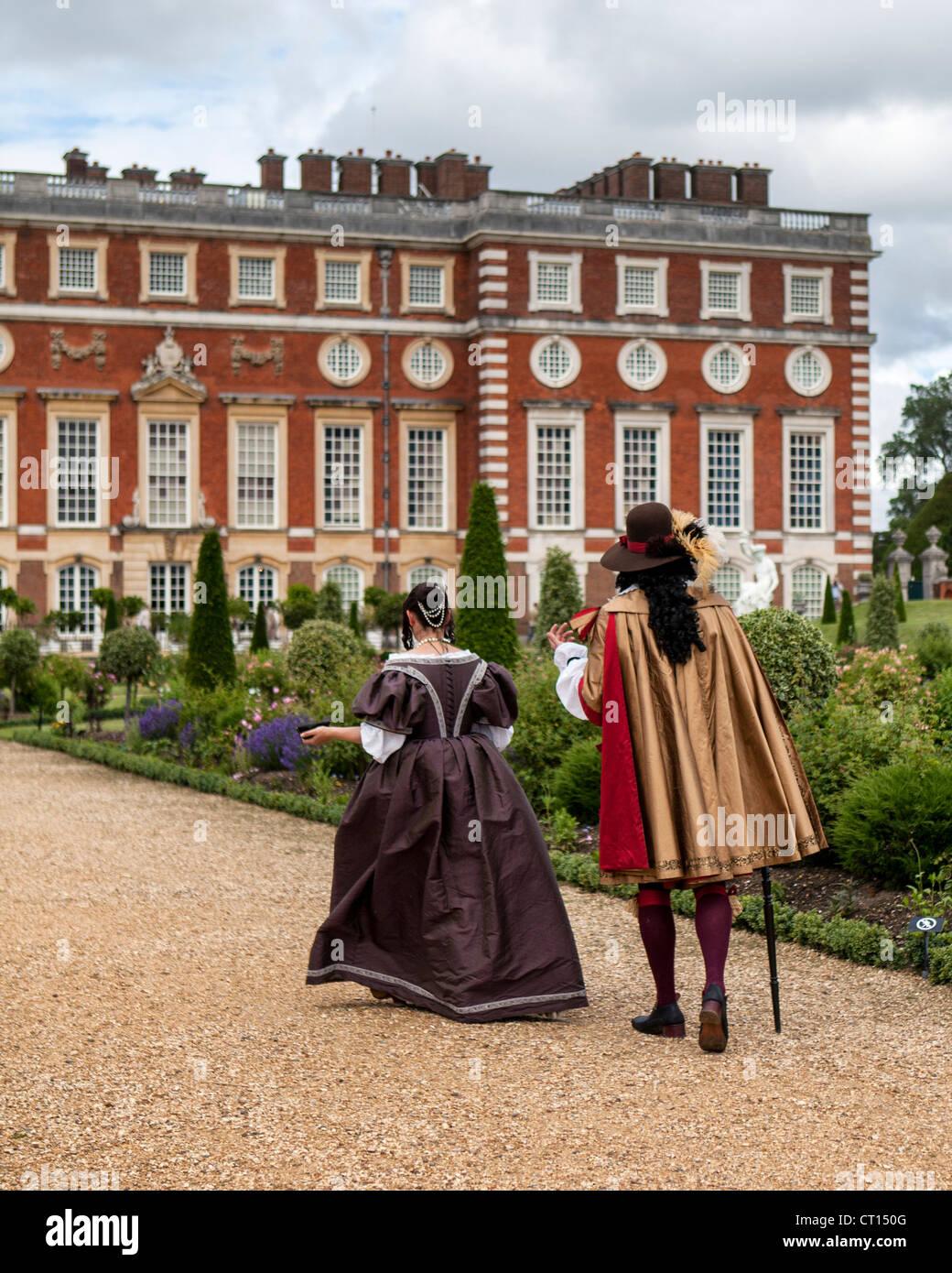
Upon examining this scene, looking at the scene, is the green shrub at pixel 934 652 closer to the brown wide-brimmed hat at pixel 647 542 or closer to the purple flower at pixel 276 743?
the purple flower at pixel 276 743

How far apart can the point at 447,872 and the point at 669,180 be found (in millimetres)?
34764

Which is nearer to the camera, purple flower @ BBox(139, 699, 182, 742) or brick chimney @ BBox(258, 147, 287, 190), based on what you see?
purple flower @ BBox(139, 699, 182, 742)

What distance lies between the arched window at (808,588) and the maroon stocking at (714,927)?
3166cm

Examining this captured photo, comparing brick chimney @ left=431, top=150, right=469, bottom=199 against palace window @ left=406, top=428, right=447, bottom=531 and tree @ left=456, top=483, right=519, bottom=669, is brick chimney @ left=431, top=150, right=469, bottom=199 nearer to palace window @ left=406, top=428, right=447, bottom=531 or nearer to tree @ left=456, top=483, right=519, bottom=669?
palace window @ left=406, top=428, right=447, bottom=531

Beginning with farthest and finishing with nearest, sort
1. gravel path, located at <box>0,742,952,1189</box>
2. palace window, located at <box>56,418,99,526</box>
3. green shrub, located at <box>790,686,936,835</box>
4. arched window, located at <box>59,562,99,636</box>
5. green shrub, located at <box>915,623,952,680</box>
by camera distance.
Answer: palace window, located at <box>56,418,99,526</box>
arched window, located at <box>59,562,99,636</box>
green shrub, located at <box>915,623,952,680</box>
green shrub, located at <box>790,686,936,835</box>
gravel path, located at <box>0,742,952,1189</box>

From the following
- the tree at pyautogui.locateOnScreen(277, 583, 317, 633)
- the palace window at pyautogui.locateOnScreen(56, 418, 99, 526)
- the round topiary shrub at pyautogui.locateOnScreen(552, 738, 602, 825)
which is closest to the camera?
the round topiary shrub at pyautogui.locateOnScreen(552, 738, 602, 825)

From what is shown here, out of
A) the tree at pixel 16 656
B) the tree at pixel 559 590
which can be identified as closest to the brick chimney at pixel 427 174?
the tree at pixel 559 590

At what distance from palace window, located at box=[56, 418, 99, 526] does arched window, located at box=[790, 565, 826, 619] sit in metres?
16.0

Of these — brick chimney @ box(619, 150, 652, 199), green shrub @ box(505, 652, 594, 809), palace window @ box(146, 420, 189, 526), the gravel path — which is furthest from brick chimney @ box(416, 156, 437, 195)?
the gravel path

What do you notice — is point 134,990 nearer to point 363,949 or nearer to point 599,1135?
point 363,949

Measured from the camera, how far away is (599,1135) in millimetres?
4094

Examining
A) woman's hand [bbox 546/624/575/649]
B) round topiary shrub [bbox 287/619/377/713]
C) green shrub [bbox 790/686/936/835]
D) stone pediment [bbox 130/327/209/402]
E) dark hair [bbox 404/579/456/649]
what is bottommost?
green shrub [bbox 790/686/936/835]

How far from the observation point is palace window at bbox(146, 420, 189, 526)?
33.2 metres

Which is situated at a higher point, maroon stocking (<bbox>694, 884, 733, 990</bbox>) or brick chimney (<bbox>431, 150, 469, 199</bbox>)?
brick chimney (<bbox>431, 150, 469, 199</bbox>)
